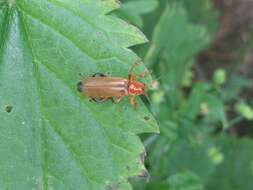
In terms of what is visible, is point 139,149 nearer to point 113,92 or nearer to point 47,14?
point 113,92

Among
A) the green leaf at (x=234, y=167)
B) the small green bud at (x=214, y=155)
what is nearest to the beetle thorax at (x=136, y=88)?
the small green bud at (x=214, y=155)

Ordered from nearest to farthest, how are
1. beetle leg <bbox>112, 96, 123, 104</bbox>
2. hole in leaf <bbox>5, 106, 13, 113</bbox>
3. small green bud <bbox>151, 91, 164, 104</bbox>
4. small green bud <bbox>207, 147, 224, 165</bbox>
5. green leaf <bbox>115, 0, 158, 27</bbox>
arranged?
1. hole in leaf <bbox>5, 106, 13, 113</bbox>
2. beetle leg <bbox>112, 96, 123, 104</bbox>
3. green leaf <bbox>115, 0, 158, 27</bbox>
4. small green bud <bbox>151, 91, 164, 104</bbox>
5. small green bud <bbox>207, 147, 224, 165</bbox>

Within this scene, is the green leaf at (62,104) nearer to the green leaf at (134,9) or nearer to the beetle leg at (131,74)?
the beetle leg at (131,74)

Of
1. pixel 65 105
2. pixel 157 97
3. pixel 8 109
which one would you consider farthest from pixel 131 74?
pixel 157 97

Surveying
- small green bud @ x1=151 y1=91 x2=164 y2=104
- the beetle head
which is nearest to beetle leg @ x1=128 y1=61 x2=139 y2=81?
the beetle head

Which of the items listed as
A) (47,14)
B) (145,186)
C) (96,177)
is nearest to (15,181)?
(96,177)

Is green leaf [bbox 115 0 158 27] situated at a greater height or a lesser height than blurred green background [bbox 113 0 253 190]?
greater

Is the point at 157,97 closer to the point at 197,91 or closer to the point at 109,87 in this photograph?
the point at 197,91

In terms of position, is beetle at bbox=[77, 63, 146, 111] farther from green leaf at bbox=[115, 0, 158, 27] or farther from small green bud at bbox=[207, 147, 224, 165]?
small green bud at bbox=[207, 147, 224, 165]
